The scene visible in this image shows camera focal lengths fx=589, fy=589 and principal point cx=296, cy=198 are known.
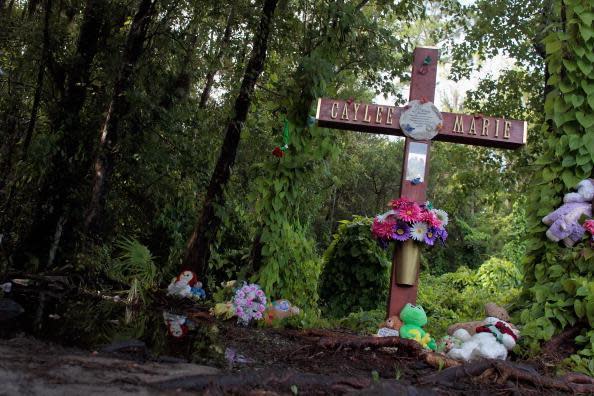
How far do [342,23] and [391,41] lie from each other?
1.49 meters

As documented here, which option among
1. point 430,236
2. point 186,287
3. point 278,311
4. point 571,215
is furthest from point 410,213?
point 186,287

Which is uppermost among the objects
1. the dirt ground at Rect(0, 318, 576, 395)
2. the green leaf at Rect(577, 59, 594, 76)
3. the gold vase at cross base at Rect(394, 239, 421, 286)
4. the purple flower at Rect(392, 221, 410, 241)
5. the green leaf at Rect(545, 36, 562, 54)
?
the green leaf at Rect(545, 36, 562, 54)

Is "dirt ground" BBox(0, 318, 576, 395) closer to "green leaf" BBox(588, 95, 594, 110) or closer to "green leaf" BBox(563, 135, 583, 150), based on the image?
"green leaf" BBox(563, 135, 583, 150)

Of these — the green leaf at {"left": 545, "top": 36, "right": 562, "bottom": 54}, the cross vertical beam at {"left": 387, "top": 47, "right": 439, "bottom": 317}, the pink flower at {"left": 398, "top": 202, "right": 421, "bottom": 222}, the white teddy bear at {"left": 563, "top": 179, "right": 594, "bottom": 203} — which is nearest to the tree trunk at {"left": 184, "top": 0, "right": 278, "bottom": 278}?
the cross vertical beam at {"left": 387, "top": 47, "right": 439, "bottom": 317}

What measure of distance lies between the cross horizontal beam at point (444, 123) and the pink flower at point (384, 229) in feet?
3.73

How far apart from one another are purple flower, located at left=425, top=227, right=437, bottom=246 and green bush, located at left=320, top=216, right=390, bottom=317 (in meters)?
3.49

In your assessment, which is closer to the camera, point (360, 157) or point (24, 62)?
point (24, 62)

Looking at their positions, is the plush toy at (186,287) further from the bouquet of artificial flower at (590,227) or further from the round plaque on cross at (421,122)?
the bouquet of artificial flower at (590,227)

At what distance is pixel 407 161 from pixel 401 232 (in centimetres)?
90

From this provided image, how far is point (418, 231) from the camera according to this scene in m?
5.97

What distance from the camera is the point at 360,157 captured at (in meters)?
22.0

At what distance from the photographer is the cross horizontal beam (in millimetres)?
6457

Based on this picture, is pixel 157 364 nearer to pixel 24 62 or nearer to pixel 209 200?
pixel 209 200

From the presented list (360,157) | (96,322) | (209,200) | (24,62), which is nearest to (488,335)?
(96,322)
